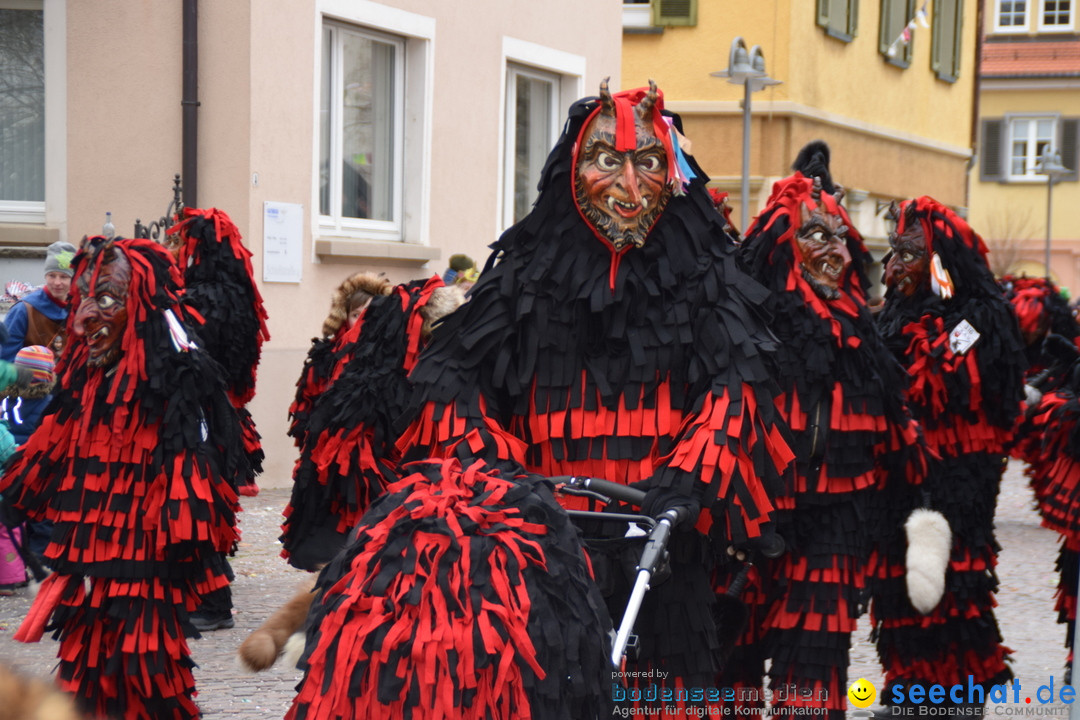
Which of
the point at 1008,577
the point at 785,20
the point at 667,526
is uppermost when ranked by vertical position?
the point at 785,20

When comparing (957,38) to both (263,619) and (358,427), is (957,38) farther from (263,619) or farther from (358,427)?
(358,427)

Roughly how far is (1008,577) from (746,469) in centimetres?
658

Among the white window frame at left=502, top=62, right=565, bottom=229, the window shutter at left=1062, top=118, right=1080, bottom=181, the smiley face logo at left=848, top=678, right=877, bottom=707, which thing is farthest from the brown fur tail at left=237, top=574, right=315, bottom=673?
the window shutter at left=1062, top=118, right=1080, bottom=181

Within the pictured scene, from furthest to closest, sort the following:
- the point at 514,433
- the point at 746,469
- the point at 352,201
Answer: the point at 352,201, the point at 514,433, the point at 746,469

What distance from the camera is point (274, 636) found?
310 centimetres

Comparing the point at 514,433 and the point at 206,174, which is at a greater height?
the point at 206,174

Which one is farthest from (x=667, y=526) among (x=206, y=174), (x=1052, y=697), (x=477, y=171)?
(x=477, y=171)

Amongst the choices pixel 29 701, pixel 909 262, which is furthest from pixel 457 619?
pixel 909 262

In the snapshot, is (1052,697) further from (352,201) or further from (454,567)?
(352,201)

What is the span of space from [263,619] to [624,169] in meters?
4.30

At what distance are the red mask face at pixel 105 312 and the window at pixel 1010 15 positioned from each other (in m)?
36.6

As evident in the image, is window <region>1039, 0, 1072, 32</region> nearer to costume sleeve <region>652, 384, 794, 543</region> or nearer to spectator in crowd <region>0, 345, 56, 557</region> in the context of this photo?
spectator in crowd <region>0, 345, 56, 557</region>

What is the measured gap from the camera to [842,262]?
5246 millimetres

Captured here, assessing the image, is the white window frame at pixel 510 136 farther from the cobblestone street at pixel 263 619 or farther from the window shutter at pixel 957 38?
the window shutter at pixel 957 38
